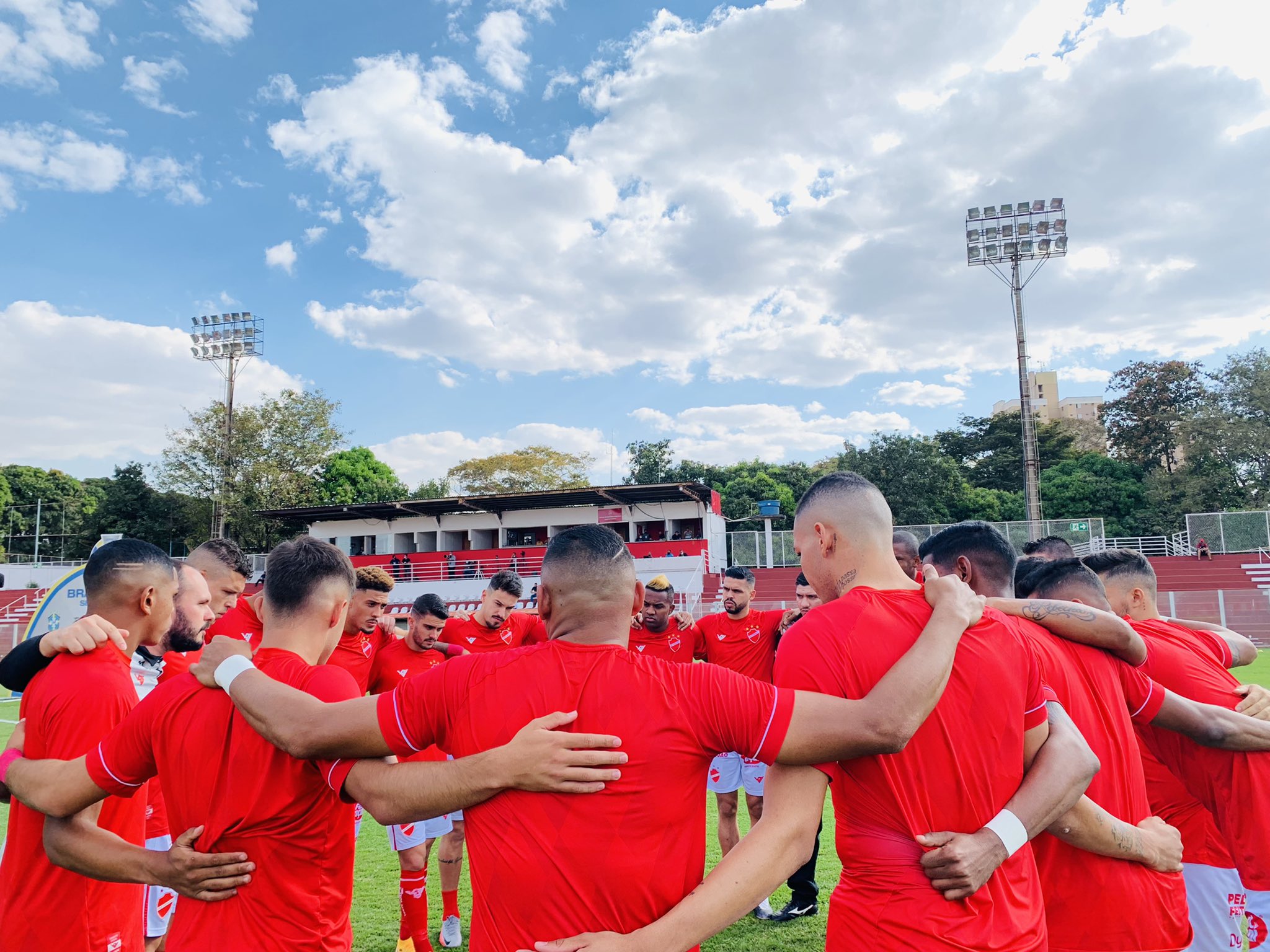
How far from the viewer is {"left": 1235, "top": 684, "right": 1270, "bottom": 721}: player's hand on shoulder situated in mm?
3117

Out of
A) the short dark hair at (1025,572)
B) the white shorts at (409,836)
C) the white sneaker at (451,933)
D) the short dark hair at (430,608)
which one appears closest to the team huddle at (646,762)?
the short dark hair at (1025,572)

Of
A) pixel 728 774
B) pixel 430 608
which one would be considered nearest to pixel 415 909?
pixel 430 608

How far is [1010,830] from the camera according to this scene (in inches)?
88.7

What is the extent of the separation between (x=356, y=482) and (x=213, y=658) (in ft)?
185

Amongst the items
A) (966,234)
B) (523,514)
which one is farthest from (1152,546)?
(523,514)

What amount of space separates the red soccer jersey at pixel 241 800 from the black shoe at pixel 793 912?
4.18 meters

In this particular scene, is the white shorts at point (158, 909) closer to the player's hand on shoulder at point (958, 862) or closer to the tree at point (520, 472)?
the player's hand on shoulder at point (958, 862)

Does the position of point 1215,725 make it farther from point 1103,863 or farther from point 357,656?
point 357,656

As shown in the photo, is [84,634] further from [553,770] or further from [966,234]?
[966,234]

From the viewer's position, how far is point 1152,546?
128ft

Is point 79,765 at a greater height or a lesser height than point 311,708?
lesser

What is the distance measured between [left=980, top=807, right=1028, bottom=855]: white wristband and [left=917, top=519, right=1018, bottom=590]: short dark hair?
4.12 ft

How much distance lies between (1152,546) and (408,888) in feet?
144

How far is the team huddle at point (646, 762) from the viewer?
2020 mm
